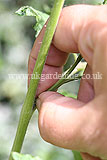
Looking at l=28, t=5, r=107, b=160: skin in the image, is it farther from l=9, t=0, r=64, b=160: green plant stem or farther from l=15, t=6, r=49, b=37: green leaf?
l=15, t=6, r=49, b=37: green leaf

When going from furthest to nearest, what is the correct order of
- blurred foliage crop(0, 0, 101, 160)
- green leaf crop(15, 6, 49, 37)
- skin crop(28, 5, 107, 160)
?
blurred foliage crop(0, 0, 101, 160)
green leaf crop(15, 6, 49, 37)
skin crop(28, 5, 107, 160)

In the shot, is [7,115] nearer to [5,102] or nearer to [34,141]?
[5,102]

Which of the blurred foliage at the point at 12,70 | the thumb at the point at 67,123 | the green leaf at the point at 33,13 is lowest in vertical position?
the blurred foliage at the point at 12,70

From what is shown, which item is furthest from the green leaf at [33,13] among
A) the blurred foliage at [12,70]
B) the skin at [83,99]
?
the blurred foliage at [12,70]

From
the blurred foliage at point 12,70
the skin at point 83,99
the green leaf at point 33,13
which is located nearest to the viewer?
the skin at point 83,99

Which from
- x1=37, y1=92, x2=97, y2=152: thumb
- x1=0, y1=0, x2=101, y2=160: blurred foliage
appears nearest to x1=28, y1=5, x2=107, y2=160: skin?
x1=37, y1=92, x2=97, y2=152: thumb

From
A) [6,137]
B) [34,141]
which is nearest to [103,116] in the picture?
[34,141]

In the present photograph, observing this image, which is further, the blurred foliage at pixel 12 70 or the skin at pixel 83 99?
the blurred foliage at pixel 12 70

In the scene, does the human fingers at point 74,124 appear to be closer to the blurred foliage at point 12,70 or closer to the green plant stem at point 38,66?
the green plant stem at point 38,66

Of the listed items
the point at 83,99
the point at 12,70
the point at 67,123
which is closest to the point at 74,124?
the point at 67,123
